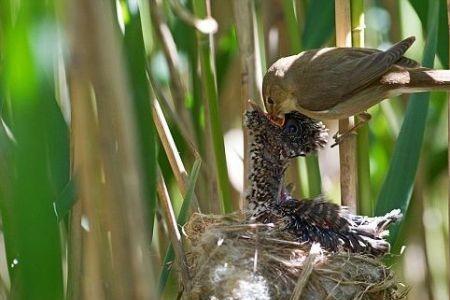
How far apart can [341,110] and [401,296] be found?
55 centimetres

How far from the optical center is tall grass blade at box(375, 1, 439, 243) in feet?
5.82

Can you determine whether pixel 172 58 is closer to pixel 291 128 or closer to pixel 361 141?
pixel 291 128

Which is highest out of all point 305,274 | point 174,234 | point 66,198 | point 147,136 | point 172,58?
point 172,58

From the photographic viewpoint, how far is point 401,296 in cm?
181

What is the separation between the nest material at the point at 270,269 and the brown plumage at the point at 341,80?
0.42 meters

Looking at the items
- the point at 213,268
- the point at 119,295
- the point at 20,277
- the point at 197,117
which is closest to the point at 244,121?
Result: the point at 197,117

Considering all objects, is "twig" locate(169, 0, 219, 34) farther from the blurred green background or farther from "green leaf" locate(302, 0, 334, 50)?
"green leaf" locate(302, 0, 334, 50)

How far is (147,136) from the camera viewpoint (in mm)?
1514

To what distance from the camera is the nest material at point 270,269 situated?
1.70 meters

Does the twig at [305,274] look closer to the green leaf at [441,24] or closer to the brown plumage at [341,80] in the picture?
the brown plumage at [341,80]

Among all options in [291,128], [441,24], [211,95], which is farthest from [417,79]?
[211,95]

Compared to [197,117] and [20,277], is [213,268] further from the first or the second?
[20,277]

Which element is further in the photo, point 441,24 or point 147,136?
point 441,24

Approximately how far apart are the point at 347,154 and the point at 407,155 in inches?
5.5
